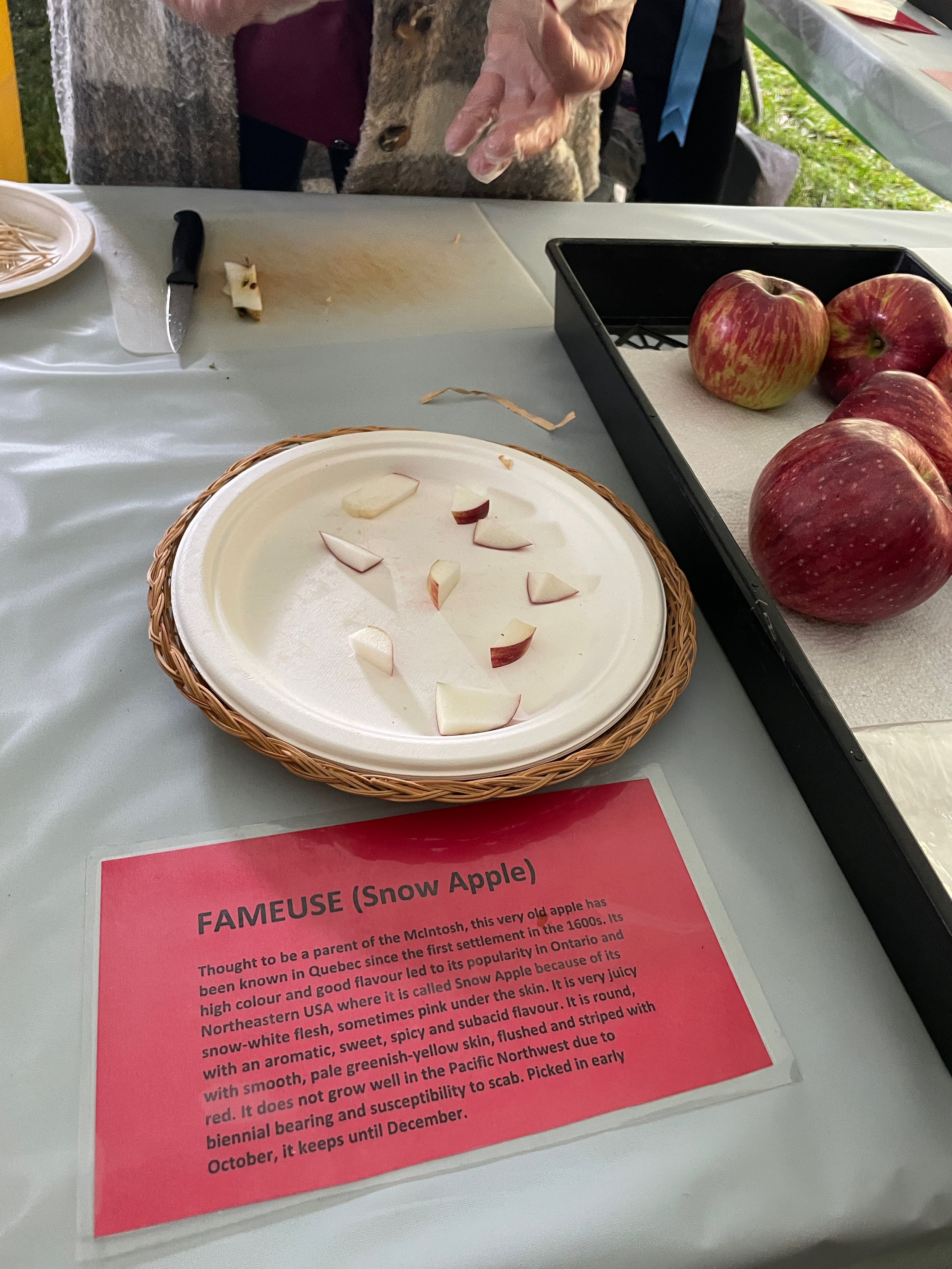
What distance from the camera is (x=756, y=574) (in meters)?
0.57

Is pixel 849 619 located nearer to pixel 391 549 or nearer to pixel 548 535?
pixel 548 535

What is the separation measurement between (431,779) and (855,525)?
34cm

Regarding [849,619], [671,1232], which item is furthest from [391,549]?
[671,1232]

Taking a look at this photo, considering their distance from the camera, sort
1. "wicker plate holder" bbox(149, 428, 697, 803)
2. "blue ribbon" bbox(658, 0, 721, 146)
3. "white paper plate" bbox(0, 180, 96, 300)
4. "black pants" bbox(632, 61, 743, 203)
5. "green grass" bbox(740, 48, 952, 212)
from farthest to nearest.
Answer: "green grass" bbox(740, 48, 952, 212) < "black pants" bbox(632, 61, 743, 203) < "blue ribbon" bbox(658, 0, 721, 146) < "white paper plate" bbox(0, 180, 96, 300) < "wicker plate holder" bbox(149, 428, 697, 803)

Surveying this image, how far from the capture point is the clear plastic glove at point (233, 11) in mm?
739

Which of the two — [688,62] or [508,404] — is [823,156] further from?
[508,404]

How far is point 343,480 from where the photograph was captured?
0.66 meters

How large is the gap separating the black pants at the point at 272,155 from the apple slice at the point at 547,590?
2.63 ft

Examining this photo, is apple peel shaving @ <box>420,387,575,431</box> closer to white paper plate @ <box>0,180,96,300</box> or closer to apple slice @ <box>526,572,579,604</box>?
apple slice @ <box>526,572,579,604</box>

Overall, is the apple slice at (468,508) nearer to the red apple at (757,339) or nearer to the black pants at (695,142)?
the red apple at (757,339)

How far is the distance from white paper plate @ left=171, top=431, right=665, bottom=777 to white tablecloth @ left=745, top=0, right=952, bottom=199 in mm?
952

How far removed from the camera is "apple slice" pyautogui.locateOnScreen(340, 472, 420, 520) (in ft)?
2.10

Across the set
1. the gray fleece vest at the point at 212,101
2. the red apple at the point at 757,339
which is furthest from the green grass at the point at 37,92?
the red apple at the point at 757,339

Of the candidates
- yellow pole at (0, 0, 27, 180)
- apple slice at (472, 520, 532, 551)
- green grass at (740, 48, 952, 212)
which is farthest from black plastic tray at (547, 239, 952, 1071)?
green grass at (740, 48, 952, 212)
